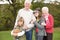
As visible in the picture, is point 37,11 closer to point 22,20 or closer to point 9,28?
point 22,20

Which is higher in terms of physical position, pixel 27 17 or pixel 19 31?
pixel 27 17

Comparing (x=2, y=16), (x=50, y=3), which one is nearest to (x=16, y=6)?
(x=2, y=16)

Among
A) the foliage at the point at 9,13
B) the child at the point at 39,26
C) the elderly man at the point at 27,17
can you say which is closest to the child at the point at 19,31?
the elderly man at the point at 27,17

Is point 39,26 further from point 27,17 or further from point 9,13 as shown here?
point 9,13

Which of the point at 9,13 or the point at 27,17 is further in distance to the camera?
the point at 9,13

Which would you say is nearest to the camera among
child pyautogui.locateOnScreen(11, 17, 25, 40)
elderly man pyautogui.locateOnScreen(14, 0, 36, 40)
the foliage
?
child pyautogui.locateOnScreen(11, 17, 25, 40)

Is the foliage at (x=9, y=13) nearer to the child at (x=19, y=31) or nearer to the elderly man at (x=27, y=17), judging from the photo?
the elderly man at (x=27, y=17)

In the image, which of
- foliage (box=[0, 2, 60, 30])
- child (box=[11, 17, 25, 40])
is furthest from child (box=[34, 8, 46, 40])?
foliage (box=[0, 2, 60, 30])

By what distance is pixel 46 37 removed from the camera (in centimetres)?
701

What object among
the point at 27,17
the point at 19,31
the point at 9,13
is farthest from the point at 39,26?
the point at 9,13

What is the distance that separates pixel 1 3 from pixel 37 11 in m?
10.2

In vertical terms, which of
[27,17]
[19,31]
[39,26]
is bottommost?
[19,31]

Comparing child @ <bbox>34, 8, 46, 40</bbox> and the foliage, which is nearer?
child @ <bbox>34, 8, 46, 40</bbox>

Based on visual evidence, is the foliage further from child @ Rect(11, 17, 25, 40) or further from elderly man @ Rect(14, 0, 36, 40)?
child @ Rect(11, 17, 25, 40)
